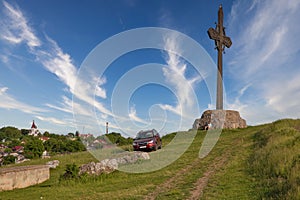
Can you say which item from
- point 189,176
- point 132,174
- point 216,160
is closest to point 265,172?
point 189,176

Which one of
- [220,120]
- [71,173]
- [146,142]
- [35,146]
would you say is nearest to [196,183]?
[71,173]

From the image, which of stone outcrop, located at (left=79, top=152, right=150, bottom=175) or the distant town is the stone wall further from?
the distant town

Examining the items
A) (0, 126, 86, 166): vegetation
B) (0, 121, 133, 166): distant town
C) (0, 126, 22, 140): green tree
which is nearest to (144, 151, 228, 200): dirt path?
(0, 121, 133, 166): distant town

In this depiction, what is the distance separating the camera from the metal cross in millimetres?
28234

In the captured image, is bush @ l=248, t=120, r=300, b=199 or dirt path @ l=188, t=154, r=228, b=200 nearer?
bush @ l=248, t=120, r=300, b=199

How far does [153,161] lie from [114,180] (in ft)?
12.1

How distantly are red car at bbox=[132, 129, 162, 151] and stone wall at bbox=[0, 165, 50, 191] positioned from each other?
24.5ft

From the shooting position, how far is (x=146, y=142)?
59.7ft

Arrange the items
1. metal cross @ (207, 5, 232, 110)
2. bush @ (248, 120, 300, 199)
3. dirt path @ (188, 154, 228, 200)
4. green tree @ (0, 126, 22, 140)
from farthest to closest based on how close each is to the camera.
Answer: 1. green tree @ (0, 126, 22, 140)
2. metal cross @ (207, 5, 232, 110)
3. dirt path @ (188, 154, 228, 200)
4. bush @ (248, 120, 300, 199)

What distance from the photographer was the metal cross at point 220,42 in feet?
92.6

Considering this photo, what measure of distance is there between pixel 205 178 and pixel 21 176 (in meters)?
8.75

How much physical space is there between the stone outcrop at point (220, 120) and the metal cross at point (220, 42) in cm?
93

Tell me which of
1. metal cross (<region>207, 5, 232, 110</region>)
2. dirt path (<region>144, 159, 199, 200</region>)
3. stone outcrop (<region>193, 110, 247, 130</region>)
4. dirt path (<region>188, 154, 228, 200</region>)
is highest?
metal cross (<region>207, 5, 232, 110</region>)

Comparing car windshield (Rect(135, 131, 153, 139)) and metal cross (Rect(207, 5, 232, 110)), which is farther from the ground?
metal cross (Rect(207, 5, 232, 110))
